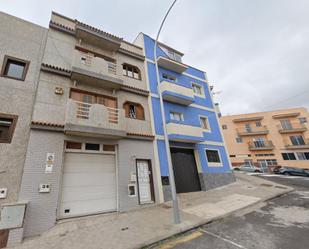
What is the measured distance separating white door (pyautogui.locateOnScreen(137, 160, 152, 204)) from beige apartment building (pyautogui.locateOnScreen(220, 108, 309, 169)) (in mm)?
30012

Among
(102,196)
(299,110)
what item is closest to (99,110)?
(102,196)

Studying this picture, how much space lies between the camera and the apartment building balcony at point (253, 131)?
31.6 m

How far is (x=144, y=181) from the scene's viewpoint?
8.50m

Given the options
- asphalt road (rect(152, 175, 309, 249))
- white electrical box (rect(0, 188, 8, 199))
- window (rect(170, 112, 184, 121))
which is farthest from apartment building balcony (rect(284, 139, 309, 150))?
white electrical box (rect(0, 188, 8, 199))

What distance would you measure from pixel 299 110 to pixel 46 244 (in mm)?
42232

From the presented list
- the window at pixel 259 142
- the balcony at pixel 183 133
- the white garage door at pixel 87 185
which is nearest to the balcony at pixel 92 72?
the white garage door at pixel 87 185

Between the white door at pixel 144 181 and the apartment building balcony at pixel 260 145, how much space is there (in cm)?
3124

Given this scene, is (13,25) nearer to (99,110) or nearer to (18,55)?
(18,55)

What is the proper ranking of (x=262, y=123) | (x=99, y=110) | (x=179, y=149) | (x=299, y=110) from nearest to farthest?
(x=99, y=110)
(x=179, y=149)
(x=299, y=110)
(x=262, y=123)

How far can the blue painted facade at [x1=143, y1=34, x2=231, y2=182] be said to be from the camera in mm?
10219

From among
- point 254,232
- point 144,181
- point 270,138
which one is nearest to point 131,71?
point 144,181

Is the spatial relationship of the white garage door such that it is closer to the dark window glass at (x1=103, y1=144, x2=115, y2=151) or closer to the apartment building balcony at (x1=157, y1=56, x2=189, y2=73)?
the dark window glass at (x1=103, y1=144, x2=115, y2=151)

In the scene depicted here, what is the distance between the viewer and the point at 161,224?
534 centimetres

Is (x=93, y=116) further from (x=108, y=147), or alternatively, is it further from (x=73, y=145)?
(x=108, y=147)
